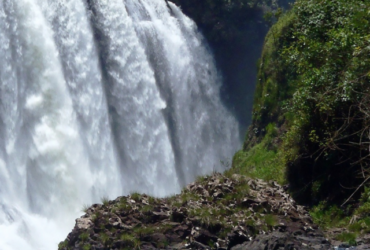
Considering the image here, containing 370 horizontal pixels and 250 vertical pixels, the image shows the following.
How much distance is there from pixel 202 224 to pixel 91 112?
42.6 feet

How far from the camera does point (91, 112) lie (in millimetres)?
23969

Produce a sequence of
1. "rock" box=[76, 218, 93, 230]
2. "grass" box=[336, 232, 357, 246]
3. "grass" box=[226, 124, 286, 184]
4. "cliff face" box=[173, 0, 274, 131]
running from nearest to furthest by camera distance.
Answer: "grass" box=[336, 232, 357, 246] < "rock" box=[76, 218, 93, 230] < "grass" box=[226, 124, 286, 184] < "cliff face" box=[173, 0, 274, 131]

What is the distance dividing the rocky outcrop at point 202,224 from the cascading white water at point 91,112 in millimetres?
5708

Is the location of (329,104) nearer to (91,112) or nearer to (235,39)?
(91,112)

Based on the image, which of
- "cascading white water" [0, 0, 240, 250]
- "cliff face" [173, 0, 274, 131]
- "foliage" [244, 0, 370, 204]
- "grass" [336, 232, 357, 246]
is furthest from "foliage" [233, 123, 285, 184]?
"cliff face" [173, 0, 274, 131]

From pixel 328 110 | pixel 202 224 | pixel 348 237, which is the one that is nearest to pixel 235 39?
pixel 328 110

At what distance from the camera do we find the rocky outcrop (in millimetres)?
11680

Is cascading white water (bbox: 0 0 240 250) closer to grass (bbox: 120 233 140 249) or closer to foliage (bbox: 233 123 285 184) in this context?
foliage (bbox: 233 123 285 184)

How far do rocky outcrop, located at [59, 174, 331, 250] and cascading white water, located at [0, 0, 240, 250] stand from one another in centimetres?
571

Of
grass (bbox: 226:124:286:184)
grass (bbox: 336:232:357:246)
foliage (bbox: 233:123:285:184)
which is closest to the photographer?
grass (bbox: 336:232:357:246)

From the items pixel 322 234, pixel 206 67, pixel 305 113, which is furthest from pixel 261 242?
pixel 206 67

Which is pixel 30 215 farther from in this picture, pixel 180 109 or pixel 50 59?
pixel 180 109

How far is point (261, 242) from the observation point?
11.1 meters

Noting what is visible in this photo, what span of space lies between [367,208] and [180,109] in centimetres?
1755
